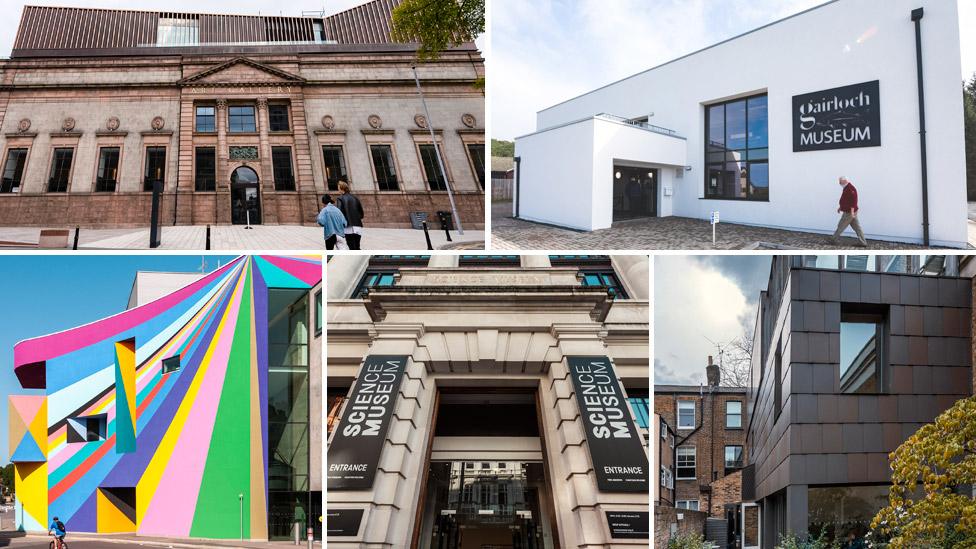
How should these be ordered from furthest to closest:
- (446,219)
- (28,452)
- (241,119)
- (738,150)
Answer: (241,119), (738,150), (446,219), (28,452)

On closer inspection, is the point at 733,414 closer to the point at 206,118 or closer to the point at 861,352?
the point at 861,352

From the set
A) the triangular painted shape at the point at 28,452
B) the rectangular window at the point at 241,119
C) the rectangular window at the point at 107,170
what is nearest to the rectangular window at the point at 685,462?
the triangular painted shape at the point at 28,452

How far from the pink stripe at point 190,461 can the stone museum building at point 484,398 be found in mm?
1478

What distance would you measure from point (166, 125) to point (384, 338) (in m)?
5.08

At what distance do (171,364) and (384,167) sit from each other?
11.3 feet

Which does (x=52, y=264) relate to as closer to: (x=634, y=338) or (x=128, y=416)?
(x=128, y=416)

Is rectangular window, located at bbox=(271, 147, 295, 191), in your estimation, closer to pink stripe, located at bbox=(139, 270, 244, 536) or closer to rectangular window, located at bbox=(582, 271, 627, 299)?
pink stripe, located at bbox=(139, 270, 244, 536)

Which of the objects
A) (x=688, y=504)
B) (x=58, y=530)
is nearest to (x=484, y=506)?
(x=688, y=504)

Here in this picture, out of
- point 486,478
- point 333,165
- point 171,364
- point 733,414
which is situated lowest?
point 486,478

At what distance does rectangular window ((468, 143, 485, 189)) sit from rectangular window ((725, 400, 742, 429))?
10.7 feet

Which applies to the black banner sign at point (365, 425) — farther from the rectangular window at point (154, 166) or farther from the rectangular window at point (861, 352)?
the rectangular window at point (154, 166)

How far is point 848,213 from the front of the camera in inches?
263

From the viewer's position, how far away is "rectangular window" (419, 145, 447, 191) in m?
7.66

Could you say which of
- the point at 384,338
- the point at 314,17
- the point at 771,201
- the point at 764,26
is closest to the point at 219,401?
the point at 384,338
